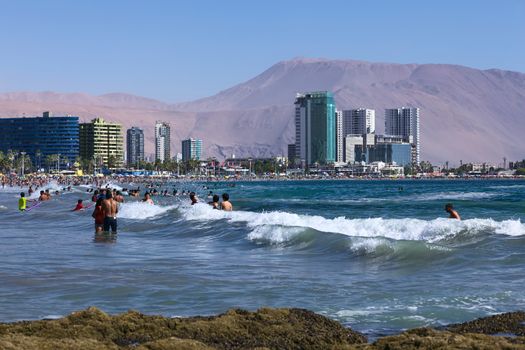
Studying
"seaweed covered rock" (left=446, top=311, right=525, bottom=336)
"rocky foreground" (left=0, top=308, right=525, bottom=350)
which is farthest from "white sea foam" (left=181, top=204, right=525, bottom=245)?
"rocky foreground" (left=0, top=308, right=525, bottom=350)

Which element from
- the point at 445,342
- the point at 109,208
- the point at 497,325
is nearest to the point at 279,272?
the point at 497,325

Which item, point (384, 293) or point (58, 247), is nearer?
point (384, 293)

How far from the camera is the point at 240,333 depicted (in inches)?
356

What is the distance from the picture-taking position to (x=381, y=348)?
26.0 feet

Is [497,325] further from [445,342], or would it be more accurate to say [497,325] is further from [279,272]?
[279,272]

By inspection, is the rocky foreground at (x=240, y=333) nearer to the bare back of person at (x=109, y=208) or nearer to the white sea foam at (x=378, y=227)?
the white sea foam at (x=378, y=227)

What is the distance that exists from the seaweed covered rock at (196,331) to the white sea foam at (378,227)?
988cm

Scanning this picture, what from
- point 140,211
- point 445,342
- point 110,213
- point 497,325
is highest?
point 110,213

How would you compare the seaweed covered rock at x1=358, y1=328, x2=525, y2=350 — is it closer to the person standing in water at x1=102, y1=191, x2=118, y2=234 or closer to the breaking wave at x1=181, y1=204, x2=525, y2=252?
the breaking wave at x1=181, y1=204, x2=525, y2=252

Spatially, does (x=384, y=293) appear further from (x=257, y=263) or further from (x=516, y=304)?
(x=257, y=263)

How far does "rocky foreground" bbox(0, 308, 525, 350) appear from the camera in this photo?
Result: 312 inches

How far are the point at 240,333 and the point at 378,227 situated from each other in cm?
1877

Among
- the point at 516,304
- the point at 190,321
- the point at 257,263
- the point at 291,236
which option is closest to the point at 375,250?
the point at 257,263

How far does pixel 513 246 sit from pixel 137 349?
13.8 meters
